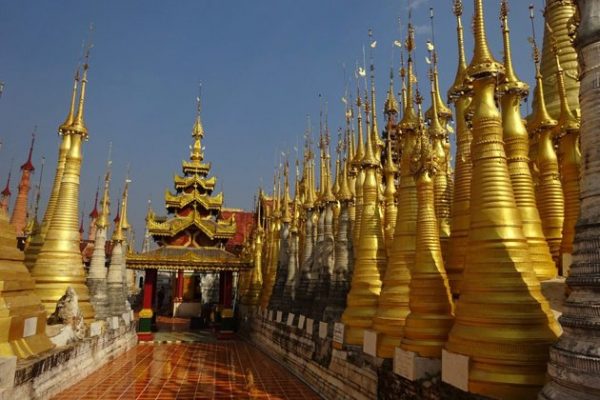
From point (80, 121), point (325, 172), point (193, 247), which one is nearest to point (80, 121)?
point (80, 121)

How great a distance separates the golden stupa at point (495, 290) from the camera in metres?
5.58

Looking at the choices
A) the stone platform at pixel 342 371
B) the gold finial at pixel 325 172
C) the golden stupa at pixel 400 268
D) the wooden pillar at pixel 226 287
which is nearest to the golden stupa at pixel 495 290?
the stone platform at pixel 342 371

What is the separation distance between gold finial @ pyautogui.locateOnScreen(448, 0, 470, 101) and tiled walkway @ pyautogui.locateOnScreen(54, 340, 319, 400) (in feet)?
29.0

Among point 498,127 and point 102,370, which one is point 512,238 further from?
point 102,370

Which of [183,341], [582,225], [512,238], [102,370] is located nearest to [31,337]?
[102,370]

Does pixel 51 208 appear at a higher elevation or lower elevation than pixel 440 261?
higher

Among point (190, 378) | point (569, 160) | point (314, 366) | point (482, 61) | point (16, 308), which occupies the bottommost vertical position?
point (190, 378)

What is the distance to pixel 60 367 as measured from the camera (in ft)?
39.7

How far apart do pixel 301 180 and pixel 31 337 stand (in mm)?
17832

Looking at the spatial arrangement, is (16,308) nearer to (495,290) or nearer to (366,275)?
(366,275)

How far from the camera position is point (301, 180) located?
2662 centimetres

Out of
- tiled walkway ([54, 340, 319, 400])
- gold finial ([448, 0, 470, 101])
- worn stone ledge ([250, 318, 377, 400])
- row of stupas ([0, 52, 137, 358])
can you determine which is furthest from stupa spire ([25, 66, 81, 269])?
gold finial ([448, 0, 470, 101])

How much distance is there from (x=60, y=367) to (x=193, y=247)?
23.0 meters

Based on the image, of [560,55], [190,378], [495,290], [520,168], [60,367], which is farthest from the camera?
[190,378]
